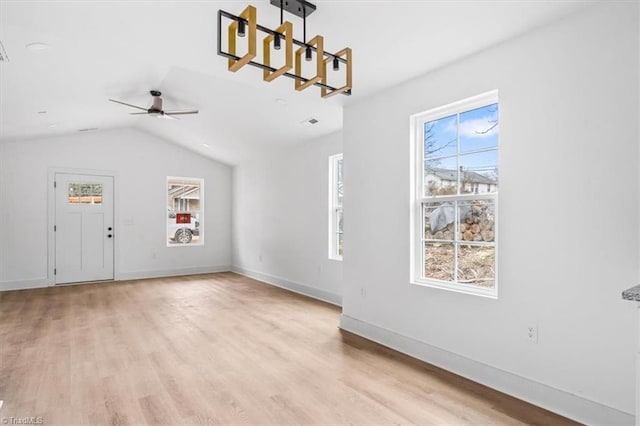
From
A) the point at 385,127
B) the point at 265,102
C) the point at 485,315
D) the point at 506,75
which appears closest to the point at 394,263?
the point at 485,315

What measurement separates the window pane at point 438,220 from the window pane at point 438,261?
0.08m

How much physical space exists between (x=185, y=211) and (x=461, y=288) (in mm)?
6722

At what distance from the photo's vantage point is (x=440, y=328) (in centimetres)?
311

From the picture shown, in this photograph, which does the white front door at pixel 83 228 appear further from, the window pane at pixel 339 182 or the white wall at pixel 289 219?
the window pane at pixel 339 182

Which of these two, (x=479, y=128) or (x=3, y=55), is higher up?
(x=3, y=55)

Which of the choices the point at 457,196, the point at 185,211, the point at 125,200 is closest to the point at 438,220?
the point at 457,196

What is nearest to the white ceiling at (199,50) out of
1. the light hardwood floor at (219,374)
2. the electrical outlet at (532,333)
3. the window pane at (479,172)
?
the window pane at (479,172)

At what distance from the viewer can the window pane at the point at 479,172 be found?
9.43 ft

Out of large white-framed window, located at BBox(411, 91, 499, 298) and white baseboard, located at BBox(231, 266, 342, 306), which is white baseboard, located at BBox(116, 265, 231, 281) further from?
large white-framed window, located at BBox(411, 91, 499, 298)

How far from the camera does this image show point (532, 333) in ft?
8.18

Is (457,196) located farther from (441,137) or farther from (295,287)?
(295,287)

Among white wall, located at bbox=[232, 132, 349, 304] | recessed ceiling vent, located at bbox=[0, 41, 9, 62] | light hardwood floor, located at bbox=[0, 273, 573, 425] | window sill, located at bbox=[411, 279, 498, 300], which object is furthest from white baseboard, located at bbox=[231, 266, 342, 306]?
recessed ceiling vent, located at bbox=[0, 41, 9, 62]

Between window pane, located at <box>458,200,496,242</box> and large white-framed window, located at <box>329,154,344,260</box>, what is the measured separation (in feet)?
8.62

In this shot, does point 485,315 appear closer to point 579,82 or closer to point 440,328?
point 440,328
